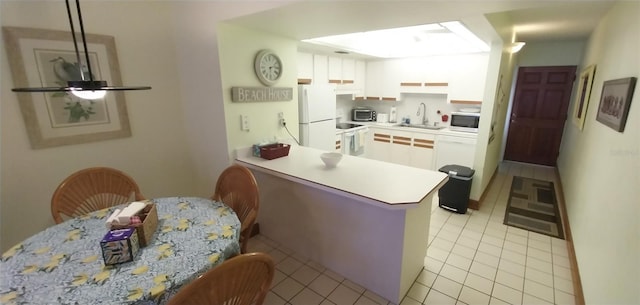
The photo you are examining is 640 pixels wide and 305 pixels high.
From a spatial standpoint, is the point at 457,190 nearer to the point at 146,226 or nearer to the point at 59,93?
the point at 146,226

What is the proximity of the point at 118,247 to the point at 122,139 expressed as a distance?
1563mm

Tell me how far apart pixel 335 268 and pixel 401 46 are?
359cm

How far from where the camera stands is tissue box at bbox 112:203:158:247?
1.22 meters

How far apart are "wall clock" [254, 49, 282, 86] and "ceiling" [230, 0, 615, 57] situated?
21 centimetres

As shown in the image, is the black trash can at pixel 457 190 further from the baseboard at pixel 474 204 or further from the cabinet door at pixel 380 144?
the cabinet door at pixel 380 144

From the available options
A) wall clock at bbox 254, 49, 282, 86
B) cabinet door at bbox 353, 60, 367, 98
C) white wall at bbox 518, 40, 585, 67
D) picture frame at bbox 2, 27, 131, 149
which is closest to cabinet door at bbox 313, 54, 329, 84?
cabinet door at bbox 353, 60, 367, 98

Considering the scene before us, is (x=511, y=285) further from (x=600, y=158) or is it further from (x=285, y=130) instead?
(x=285, y=130)

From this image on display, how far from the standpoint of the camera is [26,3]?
1.74m

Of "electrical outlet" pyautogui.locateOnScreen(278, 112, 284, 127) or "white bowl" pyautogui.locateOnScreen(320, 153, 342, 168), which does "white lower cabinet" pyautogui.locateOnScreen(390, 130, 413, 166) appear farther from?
"white bowl" pyautogui.locateOnScreen(320, 153, 342, 168)

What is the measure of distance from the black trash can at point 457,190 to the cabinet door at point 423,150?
2.99 feet

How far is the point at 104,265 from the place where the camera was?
1119 millimetres

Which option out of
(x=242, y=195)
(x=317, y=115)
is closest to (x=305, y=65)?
(x=317, y=115)

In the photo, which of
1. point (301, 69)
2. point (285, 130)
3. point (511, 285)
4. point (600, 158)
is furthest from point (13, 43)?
point (600, 158)

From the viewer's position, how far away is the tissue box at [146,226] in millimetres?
1220
